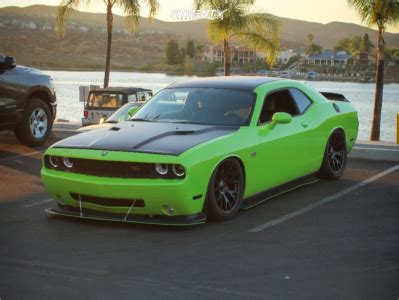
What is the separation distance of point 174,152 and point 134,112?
2.04 metres

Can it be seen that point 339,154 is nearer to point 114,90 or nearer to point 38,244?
point 38,244

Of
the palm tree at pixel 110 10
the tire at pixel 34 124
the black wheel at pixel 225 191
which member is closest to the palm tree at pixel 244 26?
the palm tree at pixel 110 10

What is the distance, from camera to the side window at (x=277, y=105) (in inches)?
347

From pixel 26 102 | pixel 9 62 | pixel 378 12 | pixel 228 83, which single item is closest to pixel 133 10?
pixel 378 12

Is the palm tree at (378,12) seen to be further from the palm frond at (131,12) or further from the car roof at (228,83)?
the car roof at (228,83)

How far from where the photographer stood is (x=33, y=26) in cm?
7238

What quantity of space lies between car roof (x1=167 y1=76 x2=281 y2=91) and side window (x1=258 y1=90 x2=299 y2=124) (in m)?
0.21

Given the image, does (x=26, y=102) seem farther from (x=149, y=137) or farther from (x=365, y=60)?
(x=365, y=60)

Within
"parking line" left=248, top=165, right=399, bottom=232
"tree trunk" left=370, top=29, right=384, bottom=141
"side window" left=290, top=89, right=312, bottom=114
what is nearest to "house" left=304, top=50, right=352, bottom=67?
"tree trunk" left=370, top=29, right=384, bottom=141

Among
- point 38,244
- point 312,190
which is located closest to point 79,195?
point 38,244

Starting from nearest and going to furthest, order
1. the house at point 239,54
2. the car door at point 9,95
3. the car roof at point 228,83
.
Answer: the car roof at point 228,83
the car door at point 9,95
the house at point 239,54

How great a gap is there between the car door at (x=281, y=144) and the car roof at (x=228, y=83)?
231mm

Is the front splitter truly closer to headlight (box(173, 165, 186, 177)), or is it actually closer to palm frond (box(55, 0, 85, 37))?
headlight (box(173, 165, 186, 177))

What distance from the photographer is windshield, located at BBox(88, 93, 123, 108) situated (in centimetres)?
2278
